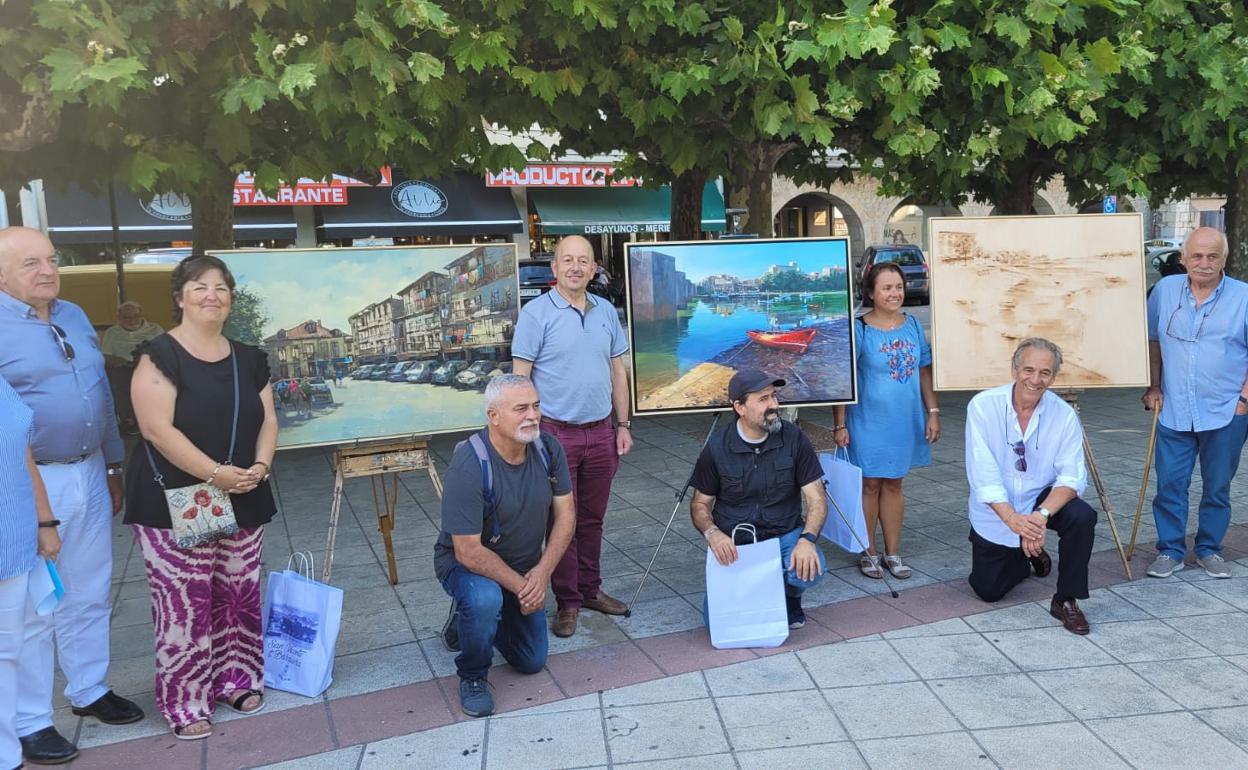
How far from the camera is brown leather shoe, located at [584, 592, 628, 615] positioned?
4629 mm

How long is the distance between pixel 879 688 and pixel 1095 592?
172 centimetres

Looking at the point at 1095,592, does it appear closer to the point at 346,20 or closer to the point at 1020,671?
the point at 1020,671

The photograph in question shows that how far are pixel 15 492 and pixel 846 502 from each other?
3598 mm

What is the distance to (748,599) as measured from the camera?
4090mm

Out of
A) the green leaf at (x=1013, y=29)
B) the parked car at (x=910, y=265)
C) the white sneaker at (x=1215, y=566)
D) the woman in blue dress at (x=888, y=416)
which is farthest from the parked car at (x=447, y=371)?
the parked car at (x=910, y=265)

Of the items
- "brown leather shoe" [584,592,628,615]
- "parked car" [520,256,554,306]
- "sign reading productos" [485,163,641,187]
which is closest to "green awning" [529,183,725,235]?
"sign reading productos" [485,163,641,187]

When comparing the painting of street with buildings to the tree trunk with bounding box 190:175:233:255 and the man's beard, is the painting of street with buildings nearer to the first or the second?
the man's beard

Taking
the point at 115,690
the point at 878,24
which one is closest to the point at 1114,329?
the point at 878,24

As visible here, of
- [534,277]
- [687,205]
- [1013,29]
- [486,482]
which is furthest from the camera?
[534,277]

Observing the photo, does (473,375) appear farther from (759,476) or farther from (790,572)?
(790,572)

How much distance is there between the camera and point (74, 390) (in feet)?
11.3

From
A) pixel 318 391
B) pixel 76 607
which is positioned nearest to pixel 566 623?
pixel 318 391

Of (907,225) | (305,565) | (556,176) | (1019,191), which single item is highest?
(556,176)

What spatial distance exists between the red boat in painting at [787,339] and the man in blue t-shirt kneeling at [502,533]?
1.85 m
